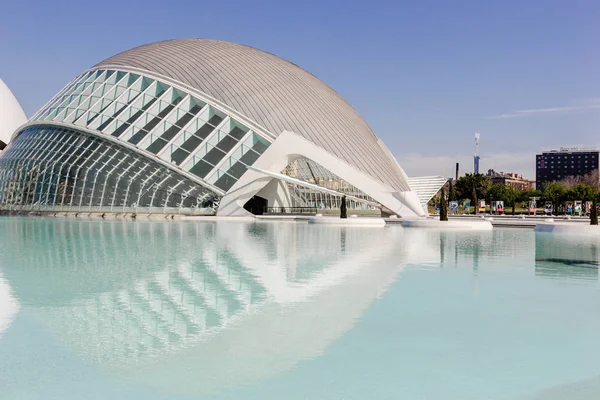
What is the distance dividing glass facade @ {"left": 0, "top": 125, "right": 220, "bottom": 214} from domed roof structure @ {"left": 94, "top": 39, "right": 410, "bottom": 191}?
18.9ft

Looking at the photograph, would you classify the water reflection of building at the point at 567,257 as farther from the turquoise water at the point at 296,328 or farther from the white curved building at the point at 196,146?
the white curved building at the point at 196,146

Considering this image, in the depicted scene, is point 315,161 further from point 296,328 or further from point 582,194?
point 582,194

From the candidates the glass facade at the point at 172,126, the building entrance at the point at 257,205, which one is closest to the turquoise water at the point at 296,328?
the glass facade at the point at 172,126

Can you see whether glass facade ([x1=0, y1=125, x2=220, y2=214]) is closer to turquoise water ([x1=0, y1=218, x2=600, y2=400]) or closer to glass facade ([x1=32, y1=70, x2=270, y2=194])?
glass facade ([x1=32, y1=70, x2=270, y2=194])

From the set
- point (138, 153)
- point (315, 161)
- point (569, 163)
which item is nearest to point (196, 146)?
point (138, 153)

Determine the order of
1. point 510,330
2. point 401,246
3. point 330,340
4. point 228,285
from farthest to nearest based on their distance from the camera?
point 401,246 → point 228,285 → point 510,330 → point 330,340

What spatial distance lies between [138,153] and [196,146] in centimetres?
330

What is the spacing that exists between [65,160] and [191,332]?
34.4 m

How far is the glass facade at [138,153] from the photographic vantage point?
121ft

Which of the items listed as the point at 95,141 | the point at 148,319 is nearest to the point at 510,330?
the point at 148,319

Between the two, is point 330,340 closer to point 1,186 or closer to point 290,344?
point 290,344

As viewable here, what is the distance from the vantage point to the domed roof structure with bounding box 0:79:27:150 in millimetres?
60156

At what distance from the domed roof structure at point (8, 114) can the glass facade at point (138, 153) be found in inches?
814

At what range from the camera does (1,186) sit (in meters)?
43.2
